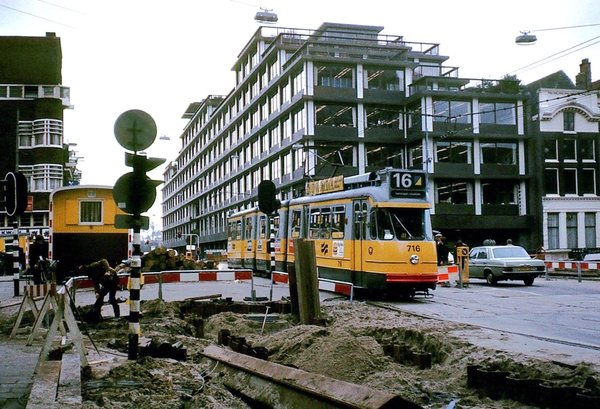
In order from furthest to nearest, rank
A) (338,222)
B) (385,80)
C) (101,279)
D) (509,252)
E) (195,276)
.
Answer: (385,80) < (509,252) < (338,222) < (195,276) < (101,279)

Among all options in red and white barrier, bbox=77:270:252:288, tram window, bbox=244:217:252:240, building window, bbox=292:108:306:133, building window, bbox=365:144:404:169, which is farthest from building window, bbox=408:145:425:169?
red and white barrier, bbox=77:270:252:288

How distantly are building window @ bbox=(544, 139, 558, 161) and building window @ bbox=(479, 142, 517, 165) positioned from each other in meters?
2.49

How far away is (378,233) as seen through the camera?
17.2 meters

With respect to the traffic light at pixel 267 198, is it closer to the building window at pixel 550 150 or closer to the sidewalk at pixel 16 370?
the sidewalk at pixel 16 370

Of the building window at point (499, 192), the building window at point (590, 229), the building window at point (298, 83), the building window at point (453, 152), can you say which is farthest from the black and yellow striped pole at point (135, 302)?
the building window at point (590, 229)

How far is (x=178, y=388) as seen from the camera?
6.25 meters

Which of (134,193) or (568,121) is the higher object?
(568,121)

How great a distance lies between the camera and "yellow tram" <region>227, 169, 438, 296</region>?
668 inches

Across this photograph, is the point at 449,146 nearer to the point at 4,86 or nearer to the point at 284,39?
the point at 284,39

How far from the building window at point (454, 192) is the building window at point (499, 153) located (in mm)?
2838

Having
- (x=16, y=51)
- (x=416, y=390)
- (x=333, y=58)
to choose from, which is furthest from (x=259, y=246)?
(x=16, y=51)

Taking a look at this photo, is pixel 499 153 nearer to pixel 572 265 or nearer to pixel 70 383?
pixel 572 265

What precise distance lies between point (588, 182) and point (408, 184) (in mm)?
40660

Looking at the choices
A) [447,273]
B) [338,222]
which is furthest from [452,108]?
[338,222]
